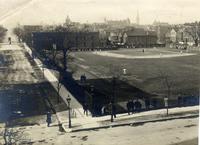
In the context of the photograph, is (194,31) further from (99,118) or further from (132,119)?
(99,118)

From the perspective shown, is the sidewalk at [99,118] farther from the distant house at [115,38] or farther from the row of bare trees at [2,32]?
the distant house at [115,38]

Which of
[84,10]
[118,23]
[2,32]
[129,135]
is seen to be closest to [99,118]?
[129,135]

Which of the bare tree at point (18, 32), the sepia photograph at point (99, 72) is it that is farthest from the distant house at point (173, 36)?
the bare tree at point (18, 32)

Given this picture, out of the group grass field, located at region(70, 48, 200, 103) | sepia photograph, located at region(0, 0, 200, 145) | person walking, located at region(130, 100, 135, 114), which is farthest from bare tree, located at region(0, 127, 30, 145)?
person walking, located at region(130, 100, 135, 114)

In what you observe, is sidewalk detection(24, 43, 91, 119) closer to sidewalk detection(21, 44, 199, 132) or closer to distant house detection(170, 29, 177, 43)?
sidewalk detection(21, 44, 199, 132)

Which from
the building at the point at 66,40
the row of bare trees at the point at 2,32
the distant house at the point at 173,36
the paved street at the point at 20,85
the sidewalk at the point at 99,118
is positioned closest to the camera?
the row of bare trees at the point at 2,32

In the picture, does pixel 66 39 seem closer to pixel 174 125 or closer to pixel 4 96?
pixel 4 96
